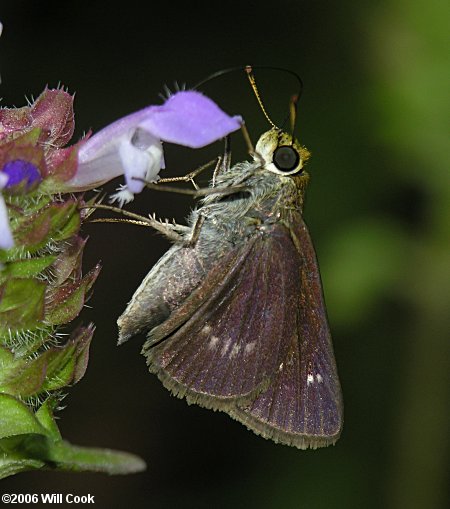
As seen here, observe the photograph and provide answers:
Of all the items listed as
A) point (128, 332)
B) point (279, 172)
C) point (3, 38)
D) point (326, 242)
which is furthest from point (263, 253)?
point (3, 38)

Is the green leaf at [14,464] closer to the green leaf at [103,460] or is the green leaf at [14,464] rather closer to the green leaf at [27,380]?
the green leaf at [27,380]

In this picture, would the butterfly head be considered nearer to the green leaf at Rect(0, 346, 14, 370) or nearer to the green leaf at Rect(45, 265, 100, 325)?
the green leaf at Rect(45, 265, 100, 325)

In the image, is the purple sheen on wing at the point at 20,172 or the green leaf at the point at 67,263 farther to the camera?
the green leaf at the point at 67,263

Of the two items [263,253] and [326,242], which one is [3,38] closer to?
[326,242]

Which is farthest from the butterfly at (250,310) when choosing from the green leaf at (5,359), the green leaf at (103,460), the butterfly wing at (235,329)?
the green leaf at (103,460)

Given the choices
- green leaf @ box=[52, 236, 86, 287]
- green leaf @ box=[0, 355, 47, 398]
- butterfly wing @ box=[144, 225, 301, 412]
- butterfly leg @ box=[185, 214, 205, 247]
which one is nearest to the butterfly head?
butterfly wing @ box=[144, 225, 301, 412]
